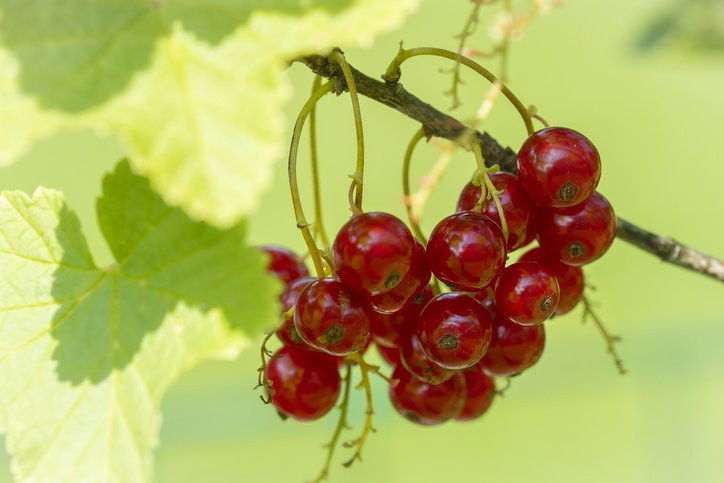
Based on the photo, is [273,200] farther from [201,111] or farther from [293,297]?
[201,111]

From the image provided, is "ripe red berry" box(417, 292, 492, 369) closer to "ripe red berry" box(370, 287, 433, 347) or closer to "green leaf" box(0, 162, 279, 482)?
"ripe red berry" box(370, 287, 433, 347)

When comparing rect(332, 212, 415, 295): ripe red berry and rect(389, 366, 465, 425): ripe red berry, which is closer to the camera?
rect(332, 212, 415, 295): ripe red berry

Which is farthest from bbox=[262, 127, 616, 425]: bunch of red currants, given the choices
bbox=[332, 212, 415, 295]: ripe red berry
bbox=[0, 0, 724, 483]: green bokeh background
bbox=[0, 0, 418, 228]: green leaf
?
bbox=[0, 0, 724, 483]: green bokeh background

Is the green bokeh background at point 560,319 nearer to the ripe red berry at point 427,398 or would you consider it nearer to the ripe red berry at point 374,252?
the ripe red berry at point 427,398

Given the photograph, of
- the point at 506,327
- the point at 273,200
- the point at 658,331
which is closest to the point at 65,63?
the point at 506,327

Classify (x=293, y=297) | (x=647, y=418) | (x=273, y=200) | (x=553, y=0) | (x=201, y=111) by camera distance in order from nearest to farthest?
(x=201, y=111) < (x=293, y=297) < (x=553, y=0) < (x=647, y=418) < (x=273, y=200)

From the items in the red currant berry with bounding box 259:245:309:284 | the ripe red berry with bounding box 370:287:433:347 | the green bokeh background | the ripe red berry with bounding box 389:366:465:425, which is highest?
the green bokeh background

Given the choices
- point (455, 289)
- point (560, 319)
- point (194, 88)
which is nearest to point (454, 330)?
point (455, 289)
